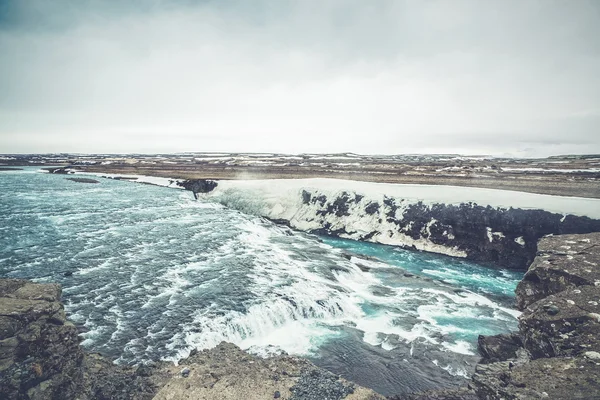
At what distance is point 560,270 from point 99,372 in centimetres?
1781

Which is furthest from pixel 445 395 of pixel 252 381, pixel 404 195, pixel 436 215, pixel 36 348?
pixel 404 195

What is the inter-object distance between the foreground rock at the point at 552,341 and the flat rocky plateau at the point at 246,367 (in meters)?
→ 0.02

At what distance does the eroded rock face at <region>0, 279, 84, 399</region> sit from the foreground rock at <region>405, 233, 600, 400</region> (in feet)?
36.4

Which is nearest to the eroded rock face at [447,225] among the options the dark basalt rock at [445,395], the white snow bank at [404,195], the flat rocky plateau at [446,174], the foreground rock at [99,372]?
the white snow bank at [404,195]

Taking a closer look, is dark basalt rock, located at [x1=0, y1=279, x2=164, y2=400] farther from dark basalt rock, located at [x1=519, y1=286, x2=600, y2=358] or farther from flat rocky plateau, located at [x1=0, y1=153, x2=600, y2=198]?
flat rocky plateau, located at [x1=0, y1=153, x2=600, y2=198]

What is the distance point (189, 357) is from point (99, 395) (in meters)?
3.15

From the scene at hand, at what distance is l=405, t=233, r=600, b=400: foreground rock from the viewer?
23.6 ft

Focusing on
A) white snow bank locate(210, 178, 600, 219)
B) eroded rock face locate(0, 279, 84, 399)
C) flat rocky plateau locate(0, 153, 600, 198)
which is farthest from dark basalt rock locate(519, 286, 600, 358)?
flat rocky plateau locate(0, 153, 600, 198)

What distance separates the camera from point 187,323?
592 inches

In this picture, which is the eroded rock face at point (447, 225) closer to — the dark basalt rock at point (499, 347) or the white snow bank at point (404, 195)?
the white snow bank at point (404, 195)

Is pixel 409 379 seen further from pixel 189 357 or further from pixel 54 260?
pixel 54 260

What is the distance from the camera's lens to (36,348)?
8.36 m

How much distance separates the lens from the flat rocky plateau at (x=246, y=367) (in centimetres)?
759

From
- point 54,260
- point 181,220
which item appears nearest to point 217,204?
point 181,220
